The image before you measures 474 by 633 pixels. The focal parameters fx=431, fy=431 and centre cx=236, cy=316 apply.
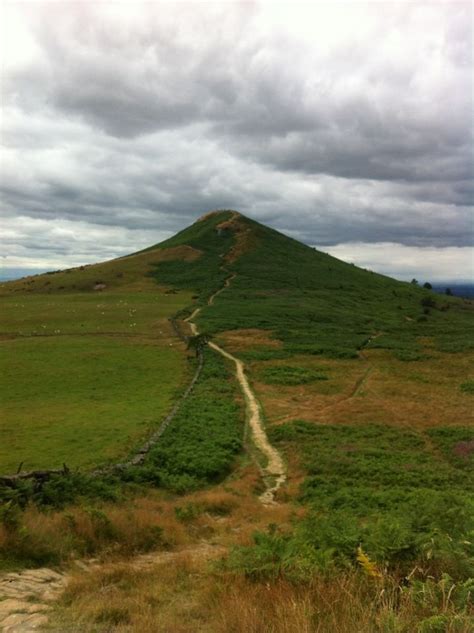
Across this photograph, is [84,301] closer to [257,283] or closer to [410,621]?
[257,283]

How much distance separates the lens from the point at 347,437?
31.4 metres

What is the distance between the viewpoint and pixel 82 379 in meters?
43.4

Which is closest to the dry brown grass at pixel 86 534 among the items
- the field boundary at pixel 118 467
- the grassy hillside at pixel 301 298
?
the field boundary at pixel 118 467

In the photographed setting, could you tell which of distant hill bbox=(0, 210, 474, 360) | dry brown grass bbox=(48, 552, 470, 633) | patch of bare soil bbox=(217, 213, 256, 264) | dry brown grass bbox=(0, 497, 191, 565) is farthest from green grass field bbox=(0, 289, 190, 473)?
patch of bare soil bbox=(217, 213, 256, 264)

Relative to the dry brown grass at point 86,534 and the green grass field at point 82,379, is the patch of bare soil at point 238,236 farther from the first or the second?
the dry brown grass at point 86,534

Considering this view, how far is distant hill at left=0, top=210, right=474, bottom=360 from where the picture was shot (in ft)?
233

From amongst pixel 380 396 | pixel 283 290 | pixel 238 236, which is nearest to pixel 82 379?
pixel 380 396

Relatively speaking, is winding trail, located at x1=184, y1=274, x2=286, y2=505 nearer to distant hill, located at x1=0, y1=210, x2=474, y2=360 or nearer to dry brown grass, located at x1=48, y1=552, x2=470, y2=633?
dry brown grass, located at x1=48, y1=552, x2=470, y2=633

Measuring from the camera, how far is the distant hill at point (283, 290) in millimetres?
71125

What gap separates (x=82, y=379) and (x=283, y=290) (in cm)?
7474

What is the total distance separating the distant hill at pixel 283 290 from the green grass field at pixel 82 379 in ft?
44.1

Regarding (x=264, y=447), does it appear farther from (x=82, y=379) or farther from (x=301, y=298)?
(x=301, y=298)

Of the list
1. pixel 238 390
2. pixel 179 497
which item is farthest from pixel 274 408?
pixel 179 497

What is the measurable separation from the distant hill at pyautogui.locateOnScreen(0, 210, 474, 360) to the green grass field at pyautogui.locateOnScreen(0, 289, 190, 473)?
13.5m
